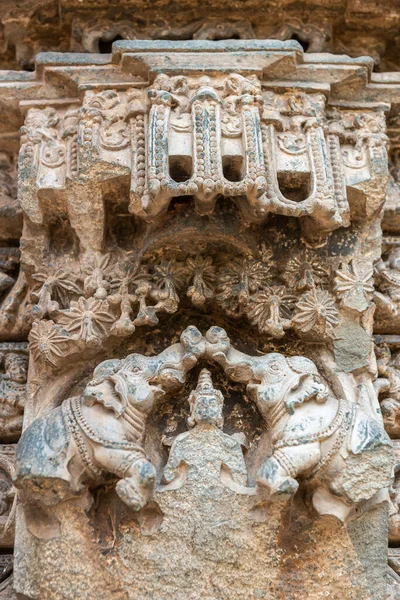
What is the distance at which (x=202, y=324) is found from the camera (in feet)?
13.0

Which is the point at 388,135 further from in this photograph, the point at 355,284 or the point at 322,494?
the point at 322,494

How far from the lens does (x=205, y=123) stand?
3713mm

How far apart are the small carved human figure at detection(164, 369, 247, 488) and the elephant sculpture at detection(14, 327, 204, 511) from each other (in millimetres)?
131

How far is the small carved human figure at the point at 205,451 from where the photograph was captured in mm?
3453

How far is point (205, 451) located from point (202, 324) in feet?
2.15

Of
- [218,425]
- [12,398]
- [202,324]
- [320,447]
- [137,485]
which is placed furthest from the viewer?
[202,324]

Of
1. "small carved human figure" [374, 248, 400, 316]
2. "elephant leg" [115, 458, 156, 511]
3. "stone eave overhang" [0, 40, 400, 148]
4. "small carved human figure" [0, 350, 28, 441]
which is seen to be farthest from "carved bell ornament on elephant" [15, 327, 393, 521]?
"stone eave overhang" [0, 40, 400, 148]

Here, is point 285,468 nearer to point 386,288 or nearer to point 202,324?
point 202,324

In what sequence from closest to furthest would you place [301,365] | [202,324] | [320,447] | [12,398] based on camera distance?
[320,447] < [301,365] < [12,398] < [202,324]

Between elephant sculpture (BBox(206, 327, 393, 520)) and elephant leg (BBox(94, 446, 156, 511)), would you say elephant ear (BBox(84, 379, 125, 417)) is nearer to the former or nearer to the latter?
elephant leg (BBox(94, 446, 156, 511))

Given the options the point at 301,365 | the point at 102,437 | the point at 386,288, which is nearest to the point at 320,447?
the point at 301,365

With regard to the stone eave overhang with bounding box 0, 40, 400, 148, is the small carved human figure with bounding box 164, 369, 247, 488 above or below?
below

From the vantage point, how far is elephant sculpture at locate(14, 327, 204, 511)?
337 centimetres

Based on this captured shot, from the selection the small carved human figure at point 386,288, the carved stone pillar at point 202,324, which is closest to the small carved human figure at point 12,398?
the carved stone pillar at point 202,324
